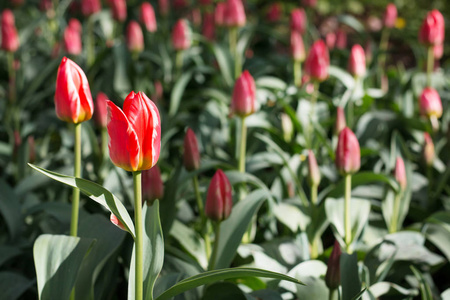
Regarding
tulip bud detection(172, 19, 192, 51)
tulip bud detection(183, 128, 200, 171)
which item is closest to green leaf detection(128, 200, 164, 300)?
tulip bud detection(183, 128, 200, 171)

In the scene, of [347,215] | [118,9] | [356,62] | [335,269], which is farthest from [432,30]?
[118,9]

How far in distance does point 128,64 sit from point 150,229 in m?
1.77

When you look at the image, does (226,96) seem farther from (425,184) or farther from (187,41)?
(425,184)

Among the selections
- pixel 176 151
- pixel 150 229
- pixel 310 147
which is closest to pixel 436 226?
pixel 310 147

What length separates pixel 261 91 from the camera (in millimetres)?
2625

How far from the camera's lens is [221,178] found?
136cm

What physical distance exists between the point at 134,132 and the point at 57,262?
404mm

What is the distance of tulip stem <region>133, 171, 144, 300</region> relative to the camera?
1029mm

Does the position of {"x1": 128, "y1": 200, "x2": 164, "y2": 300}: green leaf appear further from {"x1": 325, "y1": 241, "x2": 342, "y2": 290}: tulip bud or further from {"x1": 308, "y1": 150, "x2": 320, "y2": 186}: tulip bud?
{"x1": 308, "y1": 150, "x2": 320, "y2": 186}: tulip bud

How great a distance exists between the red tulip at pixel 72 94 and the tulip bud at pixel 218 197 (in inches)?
13.2

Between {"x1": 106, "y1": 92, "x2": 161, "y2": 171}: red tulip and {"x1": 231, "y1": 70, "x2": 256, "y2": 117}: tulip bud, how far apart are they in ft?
2.49

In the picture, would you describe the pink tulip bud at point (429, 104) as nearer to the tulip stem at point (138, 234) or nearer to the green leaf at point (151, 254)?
the green leaf at point (151, 254)

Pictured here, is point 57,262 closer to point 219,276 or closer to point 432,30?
point 219,276

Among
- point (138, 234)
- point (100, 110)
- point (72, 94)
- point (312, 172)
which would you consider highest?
point (72, 94)
